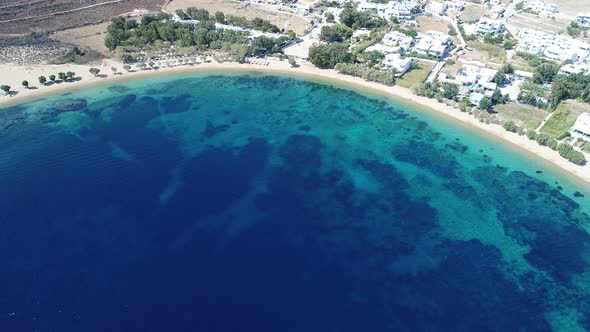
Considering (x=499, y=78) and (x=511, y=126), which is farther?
(x=499, y=78)

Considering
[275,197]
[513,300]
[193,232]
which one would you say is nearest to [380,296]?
[513,300]

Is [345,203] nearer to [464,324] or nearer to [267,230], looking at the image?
[267,230]

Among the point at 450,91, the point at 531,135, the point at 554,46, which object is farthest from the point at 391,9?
the point at 531,135

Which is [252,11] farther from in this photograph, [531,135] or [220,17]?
[531,135]

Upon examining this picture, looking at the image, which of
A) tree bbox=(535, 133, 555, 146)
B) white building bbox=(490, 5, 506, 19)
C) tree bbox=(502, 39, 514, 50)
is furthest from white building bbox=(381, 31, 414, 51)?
tree bbox=(535, 133, 555, 146)

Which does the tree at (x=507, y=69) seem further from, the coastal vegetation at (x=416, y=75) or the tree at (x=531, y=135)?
the tree at (x=531, y=135)

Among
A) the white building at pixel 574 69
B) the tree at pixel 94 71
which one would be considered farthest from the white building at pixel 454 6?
the tree at pixel 94 71
